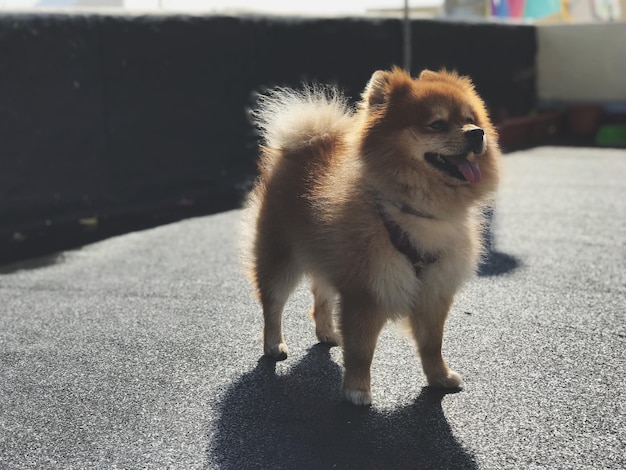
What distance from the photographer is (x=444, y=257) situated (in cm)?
302

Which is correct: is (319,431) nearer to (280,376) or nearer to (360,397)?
(360,397)

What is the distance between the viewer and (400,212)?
2928 millimetres

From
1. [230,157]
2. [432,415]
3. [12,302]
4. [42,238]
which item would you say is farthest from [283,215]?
[230,157]

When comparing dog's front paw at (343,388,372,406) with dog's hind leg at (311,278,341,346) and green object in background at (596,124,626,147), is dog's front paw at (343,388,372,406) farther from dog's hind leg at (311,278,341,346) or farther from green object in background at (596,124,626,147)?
green object in background at (596,124,626,147)

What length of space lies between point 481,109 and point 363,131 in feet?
1.68

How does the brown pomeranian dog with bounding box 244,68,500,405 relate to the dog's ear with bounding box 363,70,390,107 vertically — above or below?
below

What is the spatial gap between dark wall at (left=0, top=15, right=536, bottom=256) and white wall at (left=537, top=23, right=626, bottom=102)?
17.4 feet

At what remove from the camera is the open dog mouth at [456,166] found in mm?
2891

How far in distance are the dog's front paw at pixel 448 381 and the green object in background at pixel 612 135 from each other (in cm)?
1051

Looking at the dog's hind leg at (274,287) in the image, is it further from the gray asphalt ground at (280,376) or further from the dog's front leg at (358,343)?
the dog's front leg at (358,343)

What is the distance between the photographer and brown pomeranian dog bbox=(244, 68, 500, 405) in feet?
9.48

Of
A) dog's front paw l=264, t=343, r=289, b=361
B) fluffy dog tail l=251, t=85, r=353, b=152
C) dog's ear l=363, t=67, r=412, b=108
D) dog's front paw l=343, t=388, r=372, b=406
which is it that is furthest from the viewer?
dog's front paw l=264, t=343, r=289, b=361

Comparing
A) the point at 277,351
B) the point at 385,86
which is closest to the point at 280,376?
the point at 277,351

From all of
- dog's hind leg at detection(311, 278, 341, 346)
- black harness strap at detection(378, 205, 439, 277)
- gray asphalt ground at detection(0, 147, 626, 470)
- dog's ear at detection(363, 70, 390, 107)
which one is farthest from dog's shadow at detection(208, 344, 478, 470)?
dog's ear at detection(363, 70, 390, 107)
